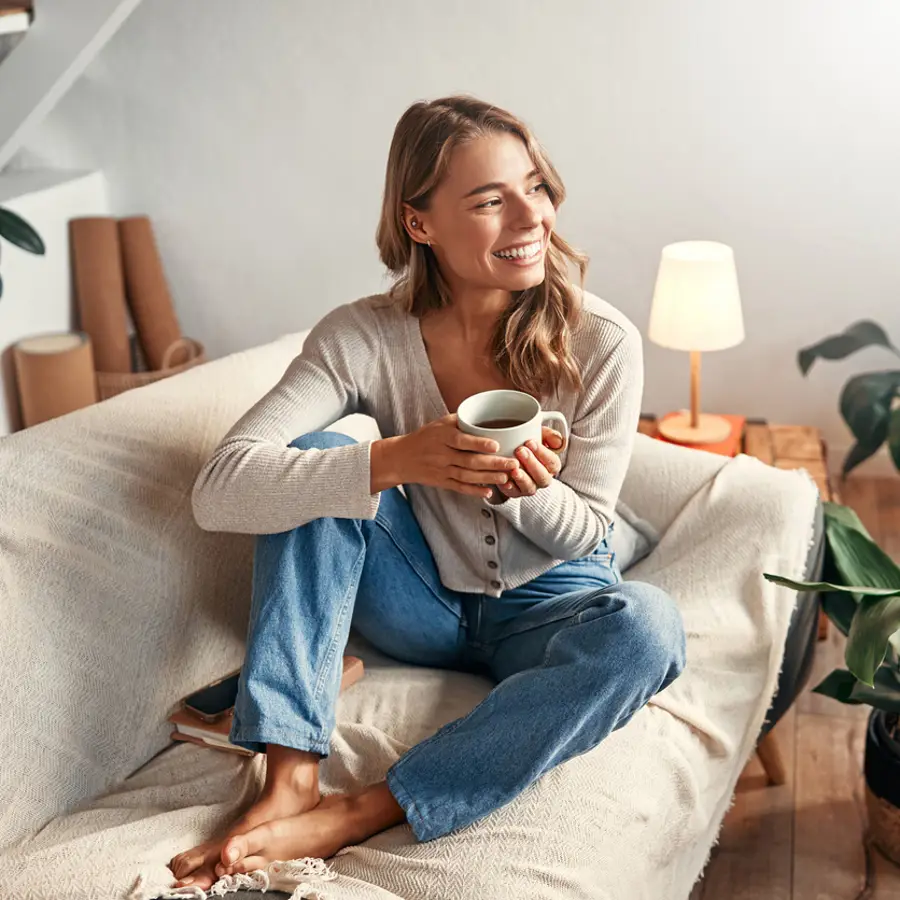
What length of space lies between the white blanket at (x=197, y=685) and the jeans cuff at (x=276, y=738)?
61mm

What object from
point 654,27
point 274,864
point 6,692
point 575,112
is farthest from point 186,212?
point 274,864

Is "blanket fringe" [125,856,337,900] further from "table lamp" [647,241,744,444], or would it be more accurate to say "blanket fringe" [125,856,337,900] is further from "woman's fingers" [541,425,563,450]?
"table lamp" [647,241,744,444]

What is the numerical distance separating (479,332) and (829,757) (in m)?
0.99

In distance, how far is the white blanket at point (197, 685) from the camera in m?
1.33

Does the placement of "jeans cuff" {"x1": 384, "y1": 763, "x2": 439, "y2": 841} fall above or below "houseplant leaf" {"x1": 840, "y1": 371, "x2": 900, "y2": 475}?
below

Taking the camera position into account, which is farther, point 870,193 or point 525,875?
point 870,193

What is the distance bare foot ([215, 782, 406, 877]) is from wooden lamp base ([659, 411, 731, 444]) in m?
1.36

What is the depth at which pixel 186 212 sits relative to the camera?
3.21 m

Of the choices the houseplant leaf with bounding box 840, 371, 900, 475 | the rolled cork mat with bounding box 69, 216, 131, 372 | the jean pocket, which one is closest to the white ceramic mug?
the jean pocket

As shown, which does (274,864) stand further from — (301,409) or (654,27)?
(654,27)

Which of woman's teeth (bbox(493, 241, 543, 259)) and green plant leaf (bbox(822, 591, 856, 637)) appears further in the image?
green plant leaf (bbox(822, 591, 856, 637))

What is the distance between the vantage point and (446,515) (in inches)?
65.4

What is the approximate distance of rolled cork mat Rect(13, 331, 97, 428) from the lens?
289 centimetres


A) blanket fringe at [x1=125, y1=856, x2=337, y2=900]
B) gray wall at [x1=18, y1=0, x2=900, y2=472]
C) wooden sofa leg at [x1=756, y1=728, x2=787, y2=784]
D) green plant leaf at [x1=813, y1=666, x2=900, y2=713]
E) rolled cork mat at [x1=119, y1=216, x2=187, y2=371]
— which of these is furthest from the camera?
rolled cork mat at [x1=119, y1=216, x2=187, y2=371]
